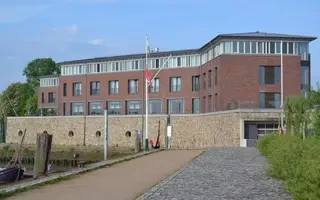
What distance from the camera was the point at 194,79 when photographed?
2785 inches

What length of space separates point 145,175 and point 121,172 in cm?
159

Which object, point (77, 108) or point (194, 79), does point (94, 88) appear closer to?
point (77, 108)

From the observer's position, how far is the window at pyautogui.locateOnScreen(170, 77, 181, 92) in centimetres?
7212

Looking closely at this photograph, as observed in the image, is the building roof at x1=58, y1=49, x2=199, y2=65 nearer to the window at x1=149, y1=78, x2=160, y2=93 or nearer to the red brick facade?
the red brick facade

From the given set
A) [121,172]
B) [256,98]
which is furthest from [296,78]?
[121,172]

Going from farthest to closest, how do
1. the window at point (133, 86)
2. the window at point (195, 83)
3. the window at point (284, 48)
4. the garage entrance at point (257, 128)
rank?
the window at point (133, 86)
the window at point (195, 83)
the window at point (284, 48)
the garage entrance at point (257, 128)

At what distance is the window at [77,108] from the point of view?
79.9 metres

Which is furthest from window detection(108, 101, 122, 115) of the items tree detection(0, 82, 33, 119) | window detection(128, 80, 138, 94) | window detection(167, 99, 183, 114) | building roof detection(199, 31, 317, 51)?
tree detection(0, 82, 33, 119)

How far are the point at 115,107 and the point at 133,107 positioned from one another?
328 centimetres

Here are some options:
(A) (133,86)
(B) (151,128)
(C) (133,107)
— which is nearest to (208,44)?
(B) (151,128)

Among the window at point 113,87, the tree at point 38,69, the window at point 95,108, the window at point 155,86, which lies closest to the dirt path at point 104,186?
the window at point 155,86

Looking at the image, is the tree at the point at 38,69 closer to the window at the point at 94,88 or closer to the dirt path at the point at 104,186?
the window at the point at 94,88

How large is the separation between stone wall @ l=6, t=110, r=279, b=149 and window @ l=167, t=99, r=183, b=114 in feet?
25.7

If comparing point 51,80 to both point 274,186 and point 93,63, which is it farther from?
point 274,186
